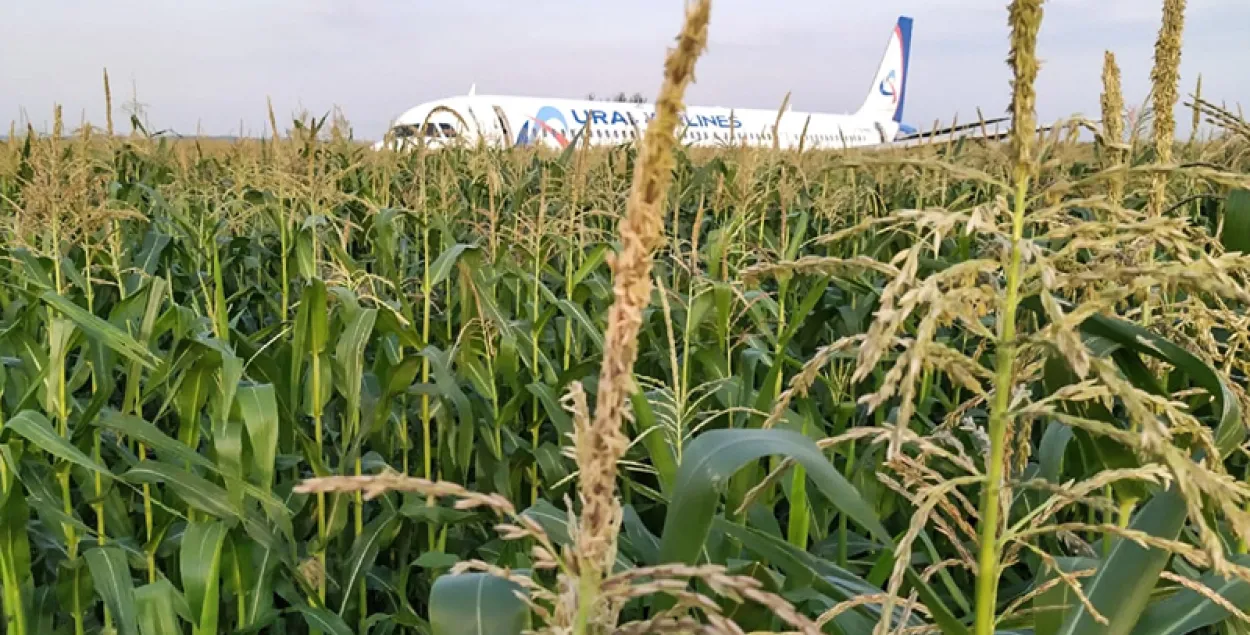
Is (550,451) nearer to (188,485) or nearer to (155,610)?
(188,485)

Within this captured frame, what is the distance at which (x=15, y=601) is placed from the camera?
229cm

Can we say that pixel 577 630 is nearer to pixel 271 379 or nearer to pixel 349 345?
pixel 349 345

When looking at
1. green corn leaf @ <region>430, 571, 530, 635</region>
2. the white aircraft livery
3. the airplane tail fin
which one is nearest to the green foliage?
green corn leaf @ <region>430, 571, 530, 635</region>

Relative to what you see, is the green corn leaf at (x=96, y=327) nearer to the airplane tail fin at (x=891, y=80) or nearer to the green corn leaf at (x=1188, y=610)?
the green corn leaf at (x=1188, y=610)

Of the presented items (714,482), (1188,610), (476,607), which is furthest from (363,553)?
(1188,610)

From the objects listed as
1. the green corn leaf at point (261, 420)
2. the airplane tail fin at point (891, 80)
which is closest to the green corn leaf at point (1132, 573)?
the green corn leaf at point (261, 420)

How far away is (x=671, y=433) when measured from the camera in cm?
225

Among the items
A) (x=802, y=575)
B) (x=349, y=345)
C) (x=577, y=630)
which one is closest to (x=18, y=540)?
(x=349, y=345)

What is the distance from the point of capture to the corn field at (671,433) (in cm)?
75

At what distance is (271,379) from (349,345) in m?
0.42

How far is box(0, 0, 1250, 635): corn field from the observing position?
75cm

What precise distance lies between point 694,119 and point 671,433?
1686 centimetres

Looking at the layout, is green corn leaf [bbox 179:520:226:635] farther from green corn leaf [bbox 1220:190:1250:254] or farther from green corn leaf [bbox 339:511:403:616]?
green corn leaf [bbox 1220:190:1250:254]

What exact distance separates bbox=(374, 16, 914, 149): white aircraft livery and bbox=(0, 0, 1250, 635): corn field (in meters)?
1.21
